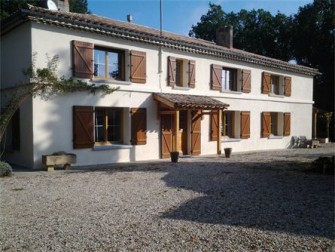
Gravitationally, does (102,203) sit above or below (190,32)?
below

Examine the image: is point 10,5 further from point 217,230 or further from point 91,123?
point 217,230

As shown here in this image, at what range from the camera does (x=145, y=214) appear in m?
5.55

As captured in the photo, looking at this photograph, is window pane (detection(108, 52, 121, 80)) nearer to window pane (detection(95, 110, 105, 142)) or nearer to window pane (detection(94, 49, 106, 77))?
window pane (detection(94, 49, 106, 77))

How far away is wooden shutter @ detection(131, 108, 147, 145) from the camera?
502 inches

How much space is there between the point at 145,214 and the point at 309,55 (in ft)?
93.7

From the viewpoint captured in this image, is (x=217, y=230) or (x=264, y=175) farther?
(x=264, y=175)

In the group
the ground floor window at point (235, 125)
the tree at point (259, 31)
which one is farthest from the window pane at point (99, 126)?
the tree at point (259, 31)

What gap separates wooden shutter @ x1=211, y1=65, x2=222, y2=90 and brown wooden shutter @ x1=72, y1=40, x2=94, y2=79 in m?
6.15

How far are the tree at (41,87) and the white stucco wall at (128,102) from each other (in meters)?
0.21

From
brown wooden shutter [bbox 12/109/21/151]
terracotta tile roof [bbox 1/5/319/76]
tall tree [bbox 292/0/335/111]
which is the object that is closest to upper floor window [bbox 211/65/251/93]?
terracotta tile roof [bbox 1/5/319/76]

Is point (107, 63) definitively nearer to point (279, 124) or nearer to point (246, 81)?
point (246, 81)

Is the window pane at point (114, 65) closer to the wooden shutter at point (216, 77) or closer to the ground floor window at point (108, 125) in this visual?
the ground floor window at point (108, 125)

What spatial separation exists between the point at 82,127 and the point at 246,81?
9.39 m

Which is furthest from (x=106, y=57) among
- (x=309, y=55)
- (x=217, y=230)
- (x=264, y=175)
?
(x=309, y=55)
